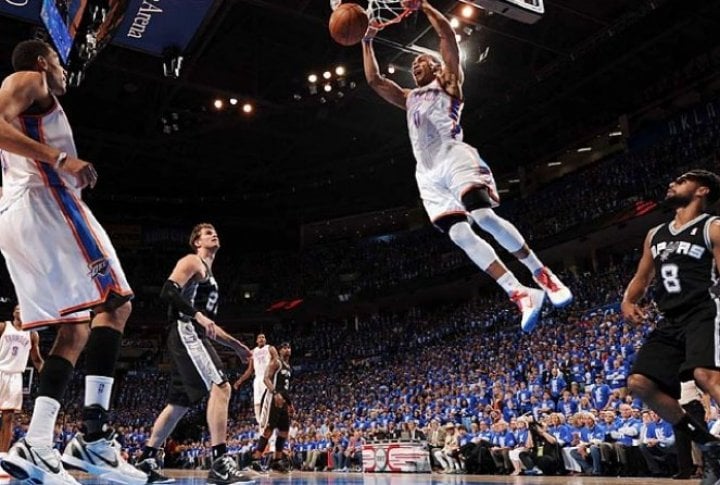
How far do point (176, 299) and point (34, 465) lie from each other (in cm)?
199

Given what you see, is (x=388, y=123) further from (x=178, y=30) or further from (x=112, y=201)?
(x=112, y=201)

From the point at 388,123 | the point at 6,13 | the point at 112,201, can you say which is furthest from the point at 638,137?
the point at 112,201

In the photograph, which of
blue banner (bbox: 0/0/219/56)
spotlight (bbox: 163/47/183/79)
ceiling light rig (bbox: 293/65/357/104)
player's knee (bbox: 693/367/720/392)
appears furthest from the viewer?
ceiling light rig (bbox: 293/65/357/104)

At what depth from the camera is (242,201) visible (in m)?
30.1

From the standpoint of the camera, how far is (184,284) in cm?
494

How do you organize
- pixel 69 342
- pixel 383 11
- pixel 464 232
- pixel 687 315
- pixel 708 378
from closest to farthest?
pixel 69 342 < pixel 708 378 < pixel 687 315 < pixel 464 232 < pixel 383 11

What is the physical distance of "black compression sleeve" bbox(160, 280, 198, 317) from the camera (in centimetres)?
474

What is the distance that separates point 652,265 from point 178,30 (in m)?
10.4

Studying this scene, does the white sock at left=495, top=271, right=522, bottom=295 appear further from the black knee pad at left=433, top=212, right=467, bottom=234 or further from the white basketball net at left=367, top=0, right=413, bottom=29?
the white basketball net at left=367, top=0, right=413, bottom=29

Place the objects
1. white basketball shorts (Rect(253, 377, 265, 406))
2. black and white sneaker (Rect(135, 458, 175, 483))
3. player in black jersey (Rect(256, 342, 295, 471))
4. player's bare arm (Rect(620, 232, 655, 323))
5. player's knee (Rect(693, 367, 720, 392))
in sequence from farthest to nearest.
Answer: white basketball shorts (Rect(253, 377, 265, 406)) < player in black jersey (Rect(256, 342, 295, 471)) < black and white sneaker (Rect(135, 458, 175, 483)) < player's bare arm (Rect(620, 232, 655, 323)) < player's knee (Rect(693, 367, 720, 392))

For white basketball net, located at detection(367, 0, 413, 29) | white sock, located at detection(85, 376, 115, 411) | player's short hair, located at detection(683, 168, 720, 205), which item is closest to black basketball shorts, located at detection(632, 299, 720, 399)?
player's short hair, located at detection(683, 168, 720, 205)

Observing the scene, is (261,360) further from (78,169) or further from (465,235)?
(78,169)

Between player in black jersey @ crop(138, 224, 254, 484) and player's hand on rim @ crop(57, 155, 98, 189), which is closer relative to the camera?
player's hand on rim @ crop(57, 155, 98, 189)

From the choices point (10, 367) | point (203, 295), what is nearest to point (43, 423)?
point (203, 295)
